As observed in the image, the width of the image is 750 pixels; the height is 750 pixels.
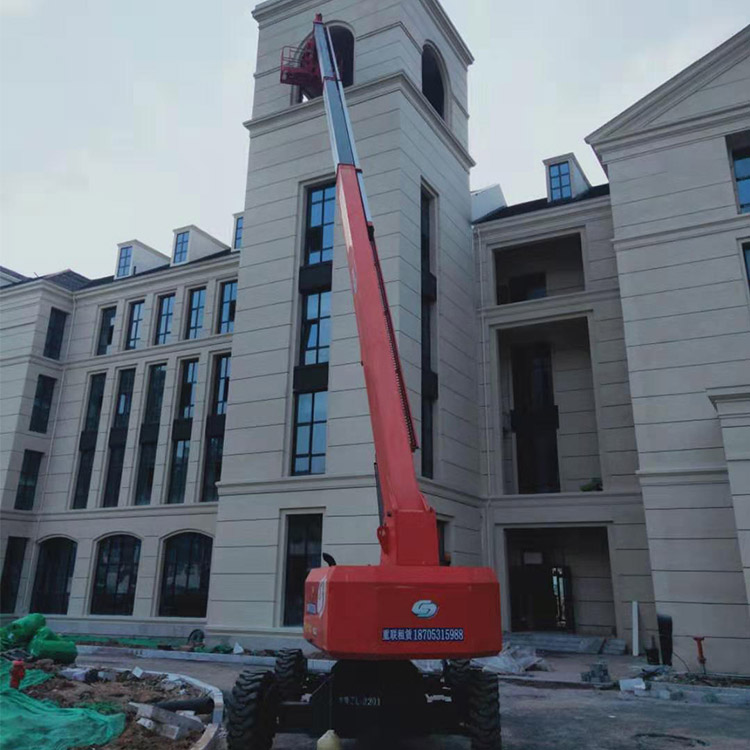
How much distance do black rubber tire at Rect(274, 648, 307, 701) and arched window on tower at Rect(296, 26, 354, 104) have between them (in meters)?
22.8

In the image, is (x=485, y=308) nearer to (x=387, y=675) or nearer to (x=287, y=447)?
(x=287, y=447)

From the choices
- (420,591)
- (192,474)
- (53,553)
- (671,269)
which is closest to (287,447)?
(192,474)

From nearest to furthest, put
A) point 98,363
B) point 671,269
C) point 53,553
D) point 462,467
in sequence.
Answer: point 671,269, point 462,467, point 53,553, point 98,363

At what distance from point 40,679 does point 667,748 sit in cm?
1117

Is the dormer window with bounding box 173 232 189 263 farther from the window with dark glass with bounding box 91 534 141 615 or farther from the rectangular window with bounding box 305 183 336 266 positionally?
the window with dark glass with bounding box 91 534 141 615

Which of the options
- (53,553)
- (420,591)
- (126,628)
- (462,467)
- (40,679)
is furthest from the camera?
(53,553)

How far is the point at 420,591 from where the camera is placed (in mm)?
6938

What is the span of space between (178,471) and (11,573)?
941 cm

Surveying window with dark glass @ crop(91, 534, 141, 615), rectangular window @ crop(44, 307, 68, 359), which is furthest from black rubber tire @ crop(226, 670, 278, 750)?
rectangular window @ crop(44, 307, 68, 359)

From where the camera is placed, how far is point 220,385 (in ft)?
99.0

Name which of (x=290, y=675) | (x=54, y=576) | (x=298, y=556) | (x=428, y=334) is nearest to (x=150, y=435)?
(x=54, y=576)

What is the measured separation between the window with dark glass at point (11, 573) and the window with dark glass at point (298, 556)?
17.6 m

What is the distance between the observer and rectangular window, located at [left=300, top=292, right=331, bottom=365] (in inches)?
874

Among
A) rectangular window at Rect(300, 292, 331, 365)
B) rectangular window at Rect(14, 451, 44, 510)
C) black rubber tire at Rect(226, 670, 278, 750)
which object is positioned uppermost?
rectangular window at Rect(300, 292, 331, 365)
